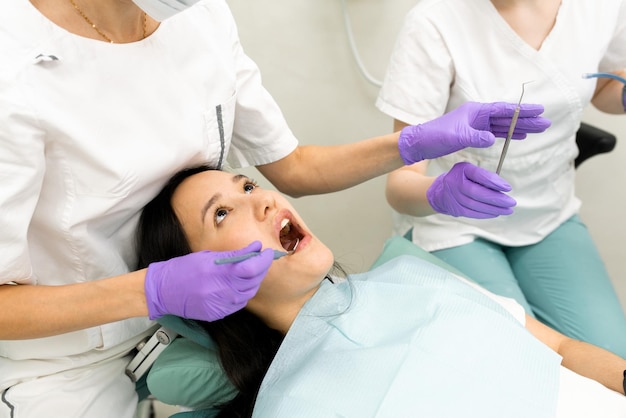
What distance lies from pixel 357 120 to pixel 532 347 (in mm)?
1226

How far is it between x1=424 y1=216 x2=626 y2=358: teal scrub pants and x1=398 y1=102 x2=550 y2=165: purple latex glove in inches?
16.1

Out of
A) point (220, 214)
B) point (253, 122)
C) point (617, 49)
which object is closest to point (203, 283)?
point (220, 214)

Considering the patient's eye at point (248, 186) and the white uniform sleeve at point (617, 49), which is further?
the white uniform sleeve at point (617, 49)

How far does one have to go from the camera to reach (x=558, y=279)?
1.60 m

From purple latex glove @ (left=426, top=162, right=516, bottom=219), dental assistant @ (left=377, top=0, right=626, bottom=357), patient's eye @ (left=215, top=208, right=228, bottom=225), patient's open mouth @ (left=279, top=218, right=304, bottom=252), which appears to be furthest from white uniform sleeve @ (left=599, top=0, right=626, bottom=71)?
patient's eye @ (left=215, top=208, right=228, bottom=225)

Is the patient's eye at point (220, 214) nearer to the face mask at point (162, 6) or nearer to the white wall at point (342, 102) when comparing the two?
the face mask at point (162, 6)

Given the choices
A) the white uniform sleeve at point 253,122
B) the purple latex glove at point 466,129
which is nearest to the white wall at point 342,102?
the white uniform sleeve at point 253,122

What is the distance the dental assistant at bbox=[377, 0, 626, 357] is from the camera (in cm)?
A: 146

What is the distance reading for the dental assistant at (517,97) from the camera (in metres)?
1.46

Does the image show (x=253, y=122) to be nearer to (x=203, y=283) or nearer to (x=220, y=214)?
(x=220, y=214)

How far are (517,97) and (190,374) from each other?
101 cm

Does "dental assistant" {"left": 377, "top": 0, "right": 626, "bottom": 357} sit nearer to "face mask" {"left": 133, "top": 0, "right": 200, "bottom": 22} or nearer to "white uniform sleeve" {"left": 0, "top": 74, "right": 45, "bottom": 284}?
→ "face mask" {"left": 133, "top": 0, "right": 200, "bottom": 22}

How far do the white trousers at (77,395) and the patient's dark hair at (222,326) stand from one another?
211 millimetres

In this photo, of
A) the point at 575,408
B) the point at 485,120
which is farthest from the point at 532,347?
the point at 485,120
